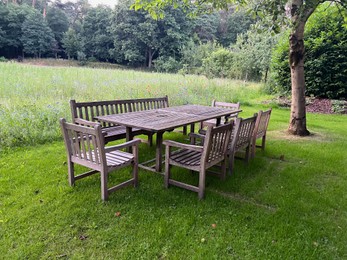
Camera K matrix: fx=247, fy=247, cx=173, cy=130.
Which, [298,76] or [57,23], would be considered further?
[57,23]

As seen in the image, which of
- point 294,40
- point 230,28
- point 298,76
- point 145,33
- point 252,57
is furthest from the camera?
point 230,28

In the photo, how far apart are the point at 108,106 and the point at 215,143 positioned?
8.19ft

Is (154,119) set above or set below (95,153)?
above

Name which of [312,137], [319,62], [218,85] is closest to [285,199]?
[312,137]

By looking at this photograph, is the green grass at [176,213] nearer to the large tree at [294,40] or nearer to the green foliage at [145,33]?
the large tree at [294,40]

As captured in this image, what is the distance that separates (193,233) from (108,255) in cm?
77

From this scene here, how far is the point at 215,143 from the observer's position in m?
2.93

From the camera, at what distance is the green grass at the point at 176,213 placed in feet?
6.84

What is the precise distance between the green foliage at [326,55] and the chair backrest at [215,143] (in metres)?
9.41

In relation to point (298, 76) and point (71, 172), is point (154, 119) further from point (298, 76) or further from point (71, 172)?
point (298, 76)

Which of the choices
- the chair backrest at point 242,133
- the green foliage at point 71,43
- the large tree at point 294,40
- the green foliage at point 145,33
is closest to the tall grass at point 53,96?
the large tree at point 294,40

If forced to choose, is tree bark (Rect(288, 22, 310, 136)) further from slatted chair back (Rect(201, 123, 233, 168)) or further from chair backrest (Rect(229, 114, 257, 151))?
slatted chair back (Rect(201, 123, 233, 168))

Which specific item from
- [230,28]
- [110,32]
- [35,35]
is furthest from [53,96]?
[230,28]

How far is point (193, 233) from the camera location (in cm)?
229
